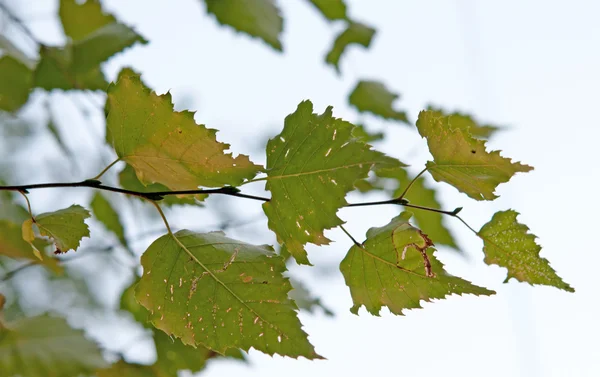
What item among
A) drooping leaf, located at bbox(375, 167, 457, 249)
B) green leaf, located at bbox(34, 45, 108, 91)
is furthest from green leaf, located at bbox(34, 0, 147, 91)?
drooping leaf, located at bbox(375, 167, 457, 249)

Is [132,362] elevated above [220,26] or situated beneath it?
situated beneath

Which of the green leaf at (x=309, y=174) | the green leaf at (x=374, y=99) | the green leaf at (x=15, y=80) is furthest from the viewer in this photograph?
the green leaf at (x=374, y=99)

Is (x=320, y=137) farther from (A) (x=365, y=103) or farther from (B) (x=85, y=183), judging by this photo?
(A) (x=365, y=103)

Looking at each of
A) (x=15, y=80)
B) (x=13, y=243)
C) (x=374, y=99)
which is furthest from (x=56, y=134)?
(x=374, y=99)

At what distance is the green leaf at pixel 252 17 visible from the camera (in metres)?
0.45

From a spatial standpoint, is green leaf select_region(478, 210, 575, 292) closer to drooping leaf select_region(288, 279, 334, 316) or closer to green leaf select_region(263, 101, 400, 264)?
green leaf select_region(263, 101, 400, 264)

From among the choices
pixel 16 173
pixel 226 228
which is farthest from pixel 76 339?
pixel 16 173

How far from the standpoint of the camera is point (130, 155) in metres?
0.20

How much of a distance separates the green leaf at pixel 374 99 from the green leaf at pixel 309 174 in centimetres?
35

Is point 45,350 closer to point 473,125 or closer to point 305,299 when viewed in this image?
point 305,299

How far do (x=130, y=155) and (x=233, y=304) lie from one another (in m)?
0.06

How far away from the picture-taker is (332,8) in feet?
1.77

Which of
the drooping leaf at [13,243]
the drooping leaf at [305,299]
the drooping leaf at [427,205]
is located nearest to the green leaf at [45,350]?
the drooping leaf at [13,243]

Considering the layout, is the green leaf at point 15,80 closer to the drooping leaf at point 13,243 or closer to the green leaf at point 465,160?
the drooping leaf at point 13,243
